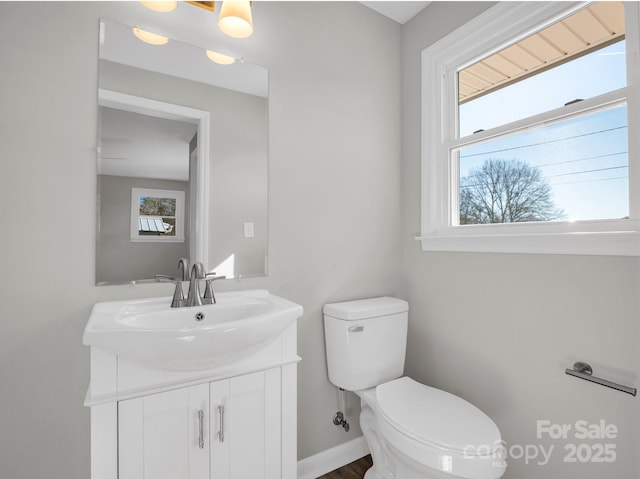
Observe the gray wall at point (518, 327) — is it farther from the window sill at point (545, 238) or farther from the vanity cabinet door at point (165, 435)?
the vanity cabinet door at point (165, 435)

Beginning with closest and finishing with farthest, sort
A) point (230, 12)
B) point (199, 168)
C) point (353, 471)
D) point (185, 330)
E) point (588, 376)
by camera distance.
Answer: point (185, 330)
point (588, 376)
point (230, 12)
point (199, 168)
point (353, 471)

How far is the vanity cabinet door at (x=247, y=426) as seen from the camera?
3.43 ft

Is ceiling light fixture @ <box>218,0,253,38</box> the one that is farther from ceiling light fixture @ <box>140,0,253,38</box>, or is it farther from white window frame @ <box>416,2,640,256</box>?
white window frame @ <box>416,2,640,256</box>

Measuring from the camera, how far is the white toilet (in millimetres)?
1067

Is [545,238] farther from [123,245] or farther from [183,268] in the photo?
[123,245]

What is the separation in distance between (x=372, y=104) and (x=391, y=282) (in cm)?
105

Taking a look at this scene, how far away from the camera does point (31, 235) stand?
1073 millimetres

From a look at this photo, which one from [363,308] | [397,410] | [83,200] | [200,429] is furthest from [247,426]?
[83,200]

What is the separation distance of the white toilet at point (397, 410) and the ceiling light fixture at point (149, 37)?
4.46 ft

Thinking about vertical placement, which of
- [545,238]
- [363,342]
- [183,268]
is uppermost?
[545,238]

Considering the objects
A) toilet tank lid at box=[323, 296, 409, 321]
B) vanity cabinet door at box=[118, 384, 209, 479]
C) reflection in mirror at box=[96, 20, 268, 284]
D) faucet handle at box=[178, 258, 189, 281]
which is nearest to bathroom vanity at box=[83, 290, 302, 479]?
vanity cabinet door at box=[118, 384, 209, 479]

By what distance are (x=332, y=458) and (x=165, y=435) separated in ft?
3.37

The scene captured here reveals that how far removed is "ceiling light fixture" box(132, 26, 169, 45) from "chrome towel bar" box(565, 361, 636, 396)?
2.00m

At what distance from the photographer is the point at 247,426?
1.10 meters
